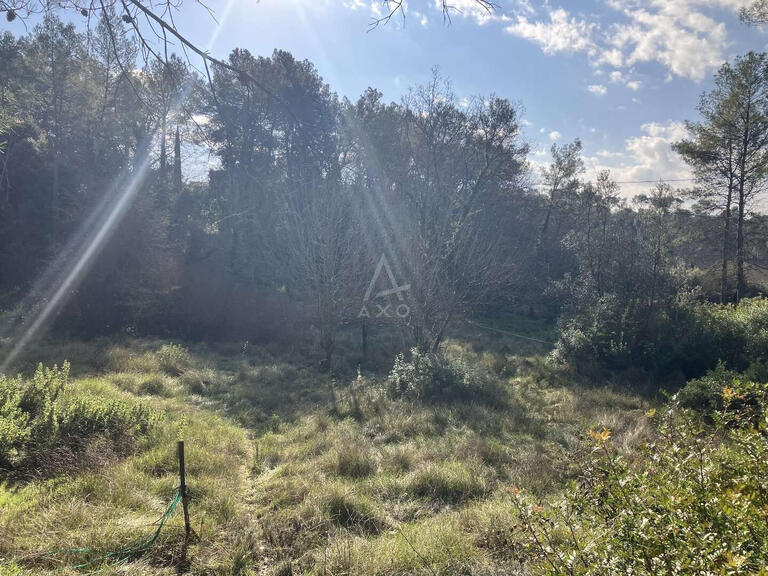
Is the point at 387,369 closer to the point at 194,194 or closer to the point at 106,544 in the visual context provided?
the point at 106,544

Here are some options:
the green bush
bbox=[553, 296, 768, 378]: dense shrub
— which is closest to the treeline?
bbox=[553, 296, 768, 378]: dense shrub

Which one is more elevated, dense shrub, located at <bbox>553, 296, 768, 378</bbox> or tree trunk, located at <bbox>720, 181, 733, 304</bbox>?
tree trunk, located at <bbox>720, 181, 733, 304</bbox>

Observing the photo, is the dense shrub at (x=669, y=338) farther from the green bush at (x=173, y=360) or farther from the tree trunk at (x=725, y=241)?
the green bush at (x=173, y=360)

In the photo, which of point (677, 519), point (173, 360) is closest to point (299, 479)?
point (677, 519)

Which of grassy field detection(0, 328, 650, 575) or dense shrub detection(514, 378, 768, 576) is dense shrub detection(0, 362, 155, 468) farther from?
dense shrub detection(514, 378, 768, 576)

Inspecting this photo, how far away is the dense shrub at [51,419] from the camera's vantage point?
409 cm

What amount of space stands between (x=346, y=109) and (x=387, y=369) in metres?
17.0

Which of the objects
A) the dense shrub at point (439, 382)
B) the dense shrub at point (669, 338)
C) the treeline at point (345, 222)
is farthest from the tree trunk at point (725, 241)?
the dense shrub at point (439, 382)

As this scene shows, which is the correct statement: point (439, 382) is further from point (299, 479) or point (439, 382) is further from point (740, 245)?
point (740, 245)

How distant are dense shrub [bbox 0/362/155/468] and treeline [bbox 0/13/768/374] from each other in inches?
196

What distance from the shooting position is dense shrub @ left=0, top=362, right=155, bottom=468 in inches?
161

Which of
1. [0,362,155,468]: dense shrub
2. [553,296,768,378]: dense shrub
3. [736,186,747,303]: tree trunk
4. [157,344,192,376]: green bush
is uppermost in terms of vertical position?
[736,186,747,303]: tree trunk

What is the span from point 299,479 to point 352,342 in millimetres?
11028

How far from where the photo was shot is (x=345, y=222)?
12.6 metres
